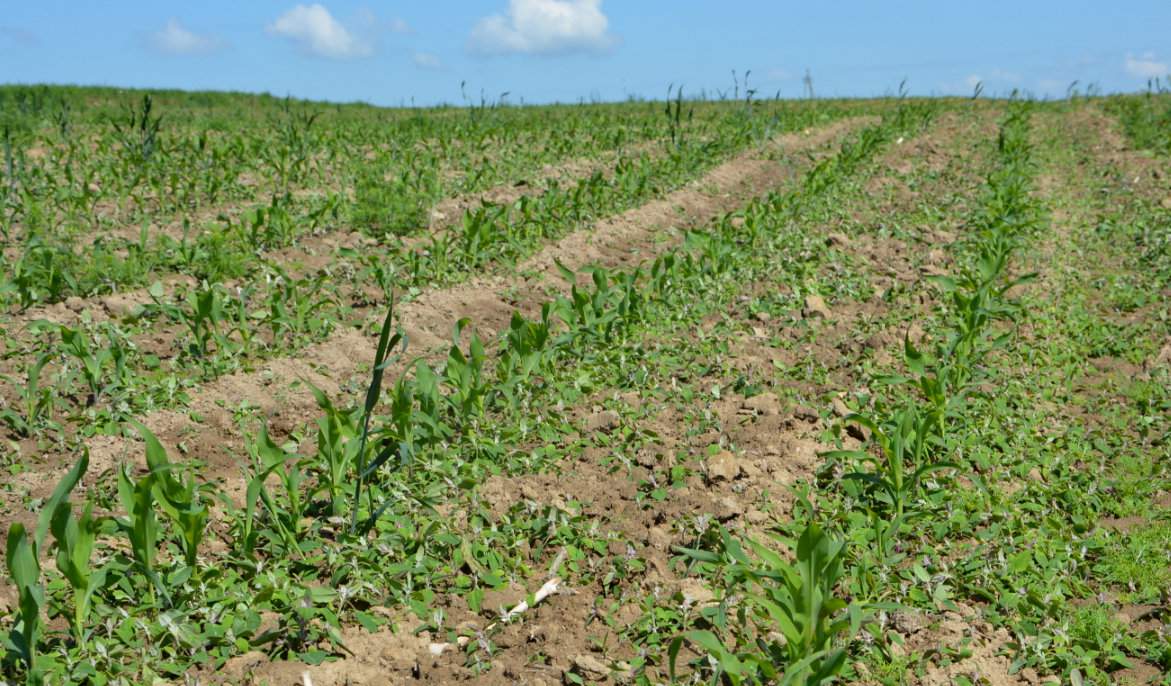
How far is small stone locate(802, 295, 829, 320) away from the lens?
6850 mm

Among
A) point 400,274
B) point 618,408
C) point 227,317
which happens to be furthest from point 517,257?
point 618,408

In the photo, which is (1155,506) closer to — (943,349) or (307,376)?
(943,349)

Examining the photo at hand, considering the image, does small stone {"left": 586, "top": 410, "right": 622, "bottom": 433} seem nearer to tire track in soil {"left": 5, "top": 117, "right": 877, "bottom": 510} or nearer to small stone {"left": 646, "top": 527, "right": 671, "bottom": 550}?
small stone {"left": 646, "top": 527, "right": 671, "bottom": 550}

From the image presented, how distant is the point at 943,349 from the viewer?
600 cm

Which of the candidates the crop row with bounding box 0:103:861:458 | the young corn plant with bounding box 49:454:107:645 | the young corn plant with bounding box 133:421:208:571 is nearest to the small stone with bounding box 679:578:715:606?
the young corn plant with bounding box 133:421:208:571

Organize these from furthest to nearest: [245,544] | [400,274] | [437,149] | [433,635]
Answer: [437,149], [400,274], [245,544], [433,635]

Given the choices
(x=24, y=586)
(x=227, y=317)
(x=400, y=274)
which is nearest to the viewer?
(x=24, y=586)

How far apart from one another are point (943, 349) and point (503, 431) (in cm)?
298

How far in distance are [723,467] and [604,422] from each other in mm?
790

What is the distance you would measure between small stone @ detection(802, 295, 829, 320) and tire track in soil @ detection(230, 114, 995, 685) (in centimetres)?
29

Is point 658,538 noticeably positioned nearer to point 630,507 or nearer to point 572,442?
→ point 630,507

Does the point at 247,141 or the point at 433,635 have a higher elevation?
the point at 247,141

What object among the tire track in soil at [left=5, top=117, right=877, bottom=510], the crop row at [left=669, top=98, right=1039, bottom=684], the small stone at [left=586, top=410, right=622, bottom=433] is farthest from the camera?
the small stone at [left=586, top=410, right=622, bottom=433]

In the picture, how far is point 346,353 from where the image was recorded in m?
6.07
